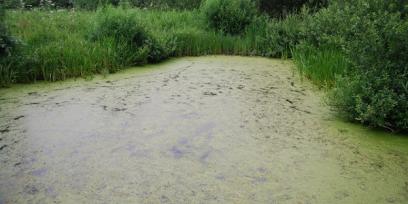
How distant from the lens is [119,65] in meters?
6.00

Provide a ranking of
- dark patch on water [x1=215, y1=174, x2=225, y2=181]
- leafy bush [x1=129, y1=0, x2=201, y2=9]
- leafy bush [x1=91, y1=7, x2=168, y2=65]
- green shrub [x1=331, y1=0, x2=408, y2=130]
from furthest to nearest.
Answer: leafy bush [x1=129, y1=0, x2=201, y2=9] → leafy bush [x1=91, y1=7, x2=168, y2=65] → green shrub [x1=331, y1=0, x2=408, y2=130] → dark patch on water [x1=215, y1=174, x2=225, y2=181]

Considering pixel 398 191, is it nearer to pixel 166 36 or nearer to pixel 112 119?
pixel 112 119

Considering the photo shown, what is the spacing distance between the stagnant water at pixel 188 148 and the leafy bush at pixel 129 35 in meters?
1.22

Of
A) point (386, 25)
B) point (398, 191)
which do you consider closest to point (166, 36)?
point (386, 25)

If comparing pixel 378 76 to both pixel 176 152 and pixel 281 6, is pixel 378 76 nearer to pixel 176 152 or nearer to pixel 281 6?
pixel 176 152

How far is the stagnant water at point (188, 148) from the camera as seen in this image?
2672 millimetres

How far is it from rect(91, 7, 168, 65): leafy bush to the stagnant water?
1224 millimetres

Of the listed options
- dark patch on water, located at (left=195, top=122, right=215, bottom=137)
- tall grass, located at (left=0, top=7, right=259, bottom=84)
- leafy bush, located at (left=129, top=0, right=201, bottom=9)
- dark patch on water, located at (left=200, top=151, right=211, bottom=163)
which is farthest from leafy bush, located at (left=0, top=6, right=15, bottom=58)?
leafy bush, located at (left=129, top=0, right=201, bottom=9)

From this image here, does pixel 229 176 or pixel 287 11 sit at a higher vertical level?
pixel 287 11

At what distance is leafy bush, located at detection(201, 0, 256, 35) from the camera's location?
25.7 ft

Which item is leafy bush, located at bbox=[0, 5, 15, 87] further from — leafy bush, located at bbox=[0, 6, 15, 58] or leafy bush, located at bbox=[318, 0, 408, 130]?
leafy bush, located at bbox=[318, 0, 408, 130]

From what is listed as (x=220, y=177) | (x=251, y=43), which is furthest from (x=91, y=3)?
(x=220, y=177)

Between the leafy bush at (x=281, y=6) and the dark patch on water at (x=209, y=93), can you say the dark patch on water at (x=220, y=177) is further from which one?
the leafy bush at (x=281, y=6)

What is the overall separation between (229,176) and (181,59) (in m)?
4.21
